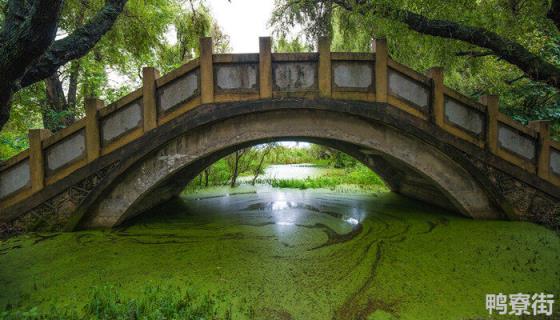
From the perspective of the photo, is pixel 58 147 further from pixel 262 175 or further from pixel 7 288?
pixel 262 175

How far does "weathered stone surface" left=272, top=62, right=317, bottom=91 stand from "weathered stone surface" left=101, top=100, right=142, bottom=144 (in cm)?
230

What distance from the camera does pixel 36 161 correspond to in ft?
14.5

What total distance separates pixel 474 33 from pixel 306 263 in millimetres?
4383

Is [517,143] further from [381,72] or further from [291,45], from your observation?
[291,45]

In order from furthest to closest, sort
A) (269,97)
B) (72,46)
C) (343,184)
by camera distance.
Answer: (343,184) → (269,97) → (72,46)

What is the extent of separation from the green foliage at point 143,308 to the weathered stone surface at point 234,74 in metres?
3.16

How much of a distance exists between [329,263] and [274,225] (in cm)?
179

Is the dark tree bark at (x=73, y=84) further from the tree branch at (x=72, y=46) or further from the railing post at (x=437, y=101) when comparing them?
the railing post at (x=437, y=101)

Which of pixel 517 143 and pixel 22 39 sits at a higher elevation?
pixel 22 39

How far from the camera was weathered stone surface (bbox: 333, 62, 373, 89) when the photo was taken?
473 centimetres

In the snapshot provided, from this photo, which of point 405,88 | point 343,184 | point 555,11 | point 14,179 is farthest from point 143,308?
point 343,184

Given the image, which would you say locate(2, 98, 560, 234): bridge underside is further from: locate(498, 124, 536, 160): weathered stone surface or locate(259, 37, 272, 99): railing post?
locate(498, 124, 536, 160): weathered stone surface

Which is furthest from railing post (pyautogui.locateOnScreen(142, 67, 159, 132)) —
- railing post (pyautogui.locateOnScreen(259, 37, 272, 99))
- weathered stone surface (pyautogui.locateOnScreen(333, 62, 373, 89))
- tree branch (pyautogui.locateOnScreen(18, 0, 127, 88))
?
weathered stone surface (pyautogui.locateOnScreen(333, 62, 373, 89))

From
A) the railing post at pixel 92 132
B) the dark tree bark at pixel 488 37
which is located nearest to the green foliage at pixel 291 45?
the dark tree bark at pixel 488 37
